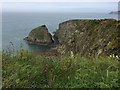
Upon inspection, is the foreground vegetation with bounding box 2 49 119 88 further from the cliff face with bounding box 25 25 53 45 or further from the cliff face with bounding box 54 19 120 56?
the cliff face with bounding box 25 25 53 45

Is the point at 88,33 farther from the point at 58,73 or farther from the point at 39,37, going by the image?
the point at 58,73

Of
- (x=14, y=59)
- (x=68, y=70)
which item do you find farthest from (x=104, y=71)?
(x=14, y=59)

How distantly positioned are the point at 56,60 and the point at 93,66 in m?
0.72

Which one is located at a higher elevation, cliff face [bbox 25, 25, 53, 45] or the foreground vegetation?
the foreground vegetation

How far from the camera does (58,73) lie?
520 centimetres

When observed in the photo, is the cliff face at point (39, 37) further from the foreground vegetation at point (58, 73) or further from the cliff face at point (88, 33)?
the foreground vegetation at point (58, 73)

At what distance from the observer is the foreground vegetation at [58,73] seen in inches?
193

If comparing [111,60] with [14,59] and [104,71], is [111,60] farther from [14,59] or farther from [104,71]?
[14,59]

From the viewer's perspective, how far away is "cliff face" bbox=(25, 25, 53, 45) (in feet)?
263

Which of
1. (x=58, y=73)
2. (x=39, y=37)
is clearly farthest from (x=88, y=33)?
(x=58, y=73)

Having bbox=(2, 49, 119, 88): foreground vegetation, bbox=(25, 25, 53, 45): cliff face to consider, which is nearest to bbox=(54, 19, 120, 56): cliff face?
bbox=(25, 25, 53, 45): cliff face

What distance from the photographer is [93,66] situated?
5480 mm

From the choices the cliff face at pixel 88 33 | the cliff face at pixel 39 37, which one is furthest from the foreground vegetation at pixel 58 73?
the cliff face at pixel 39 37

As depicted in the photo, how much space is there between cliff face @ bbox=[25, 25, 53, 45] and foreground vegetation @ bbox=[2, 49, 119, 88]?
242 feet
